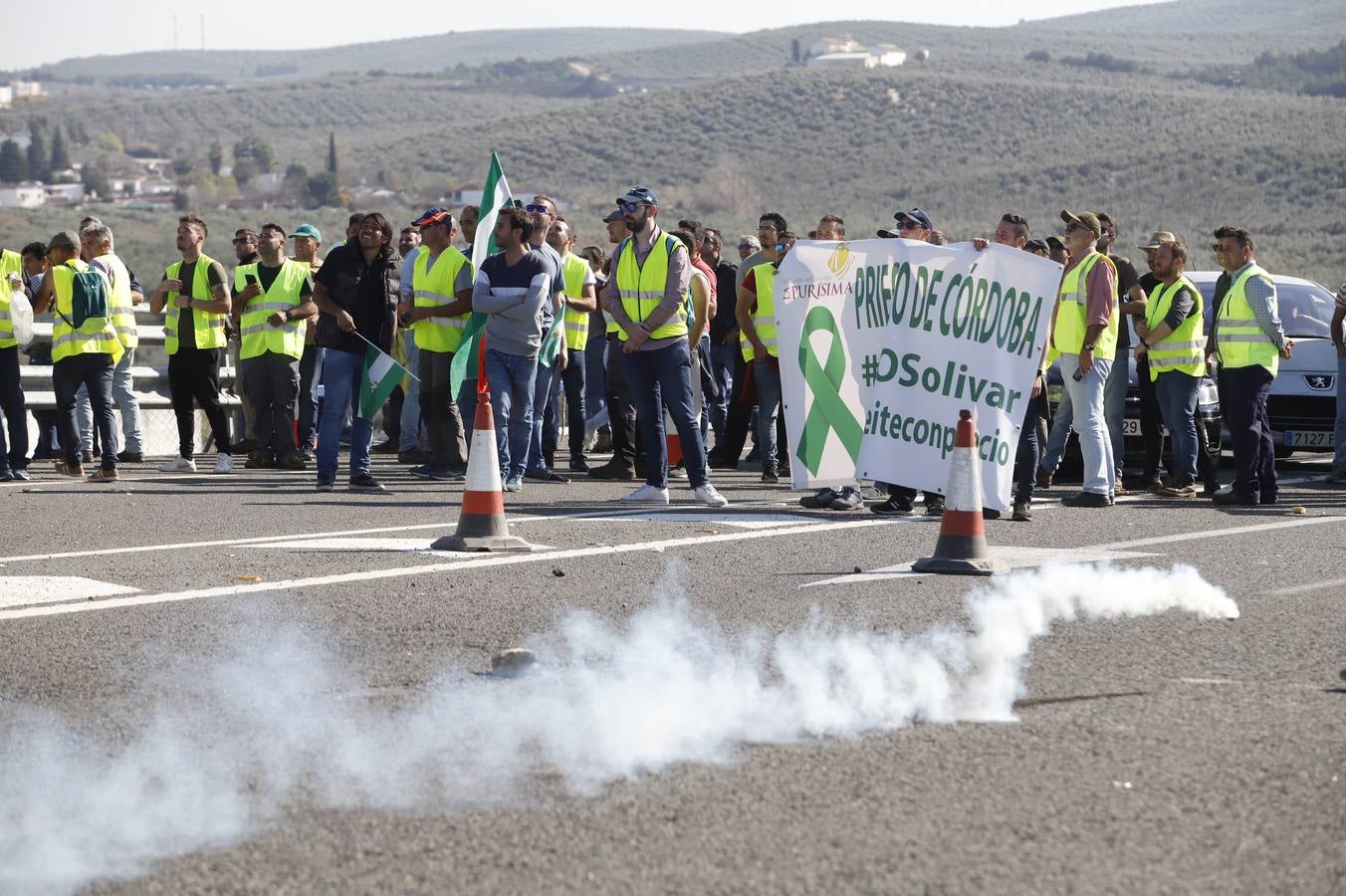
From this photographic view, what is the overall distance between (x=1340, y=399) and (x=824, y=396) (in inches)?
240

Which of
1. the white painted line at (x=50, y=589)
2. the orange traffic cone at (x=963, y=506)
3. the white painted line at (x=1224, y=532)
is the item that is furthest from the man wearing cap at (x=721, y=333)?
the white painted line at (x=50, y=589)

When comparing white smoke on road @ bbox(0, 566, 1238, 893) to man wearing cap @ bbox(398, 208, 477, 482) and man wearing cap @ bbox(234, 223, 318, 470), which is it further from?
man wearing cap @ bbox(234, 223, 318, 470)

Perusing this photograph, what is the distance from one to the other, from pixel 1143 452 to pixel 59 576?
8.92 m

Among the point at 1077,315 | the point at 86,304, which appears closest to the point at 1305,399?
the point at 1077,315

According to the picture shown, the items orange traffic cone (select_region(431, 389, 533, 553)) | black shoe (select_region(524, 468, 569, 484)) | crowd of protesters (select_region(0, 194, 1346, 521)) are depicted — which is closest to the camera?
orange traffic cone (select_region(431, 389, 533, 553))

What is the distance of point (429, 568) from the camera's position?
9.50 metres

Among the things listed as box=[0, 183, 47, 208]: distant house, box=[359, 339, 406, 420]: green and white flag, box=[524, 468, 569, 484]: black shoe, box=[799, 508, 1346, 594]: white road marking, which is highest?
box=[359, 339, 406, 420]: green and white flag

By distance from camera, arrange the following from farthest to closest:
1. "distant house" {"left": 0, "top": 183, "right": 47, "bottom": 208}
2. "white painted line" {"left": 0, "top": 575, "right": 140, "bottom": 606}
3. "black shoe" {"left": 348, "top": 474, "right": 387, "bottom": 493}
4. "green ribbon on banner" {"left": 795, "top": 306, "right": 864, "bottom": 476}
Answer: "distant house" {"left": 0, "top": 183, "right": 47, "bottom": 208} → "black shoe" {"left": 348, "top": 474, "right": 387, "bottom": 493} → "green ribbon on banner" {"left": 795, "top": 306, "right": 864, "bottom": 476} → "white painted line" {"left": 0, "top": 575, "right": 140, "bottom": 606}

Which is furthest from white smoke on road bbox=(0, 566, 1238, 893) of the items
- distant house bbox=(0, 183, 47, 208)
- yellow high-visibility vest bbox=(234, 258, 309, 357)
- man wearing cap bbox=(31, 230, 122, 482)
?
distant house bbox=(0, 183, 47, 208)

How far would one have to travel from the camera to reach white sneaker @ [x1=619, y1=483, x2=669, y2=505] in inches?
518

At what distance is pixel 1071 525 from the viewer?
468 inches

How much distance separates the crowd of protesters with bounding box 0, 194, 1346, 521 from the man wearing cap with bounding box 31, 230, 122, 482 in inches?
0.8

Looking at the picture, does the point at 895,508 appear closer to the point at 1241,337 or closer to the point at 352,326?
the point at 1241,337

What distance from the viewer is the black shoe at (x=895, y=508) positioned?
12555mm
